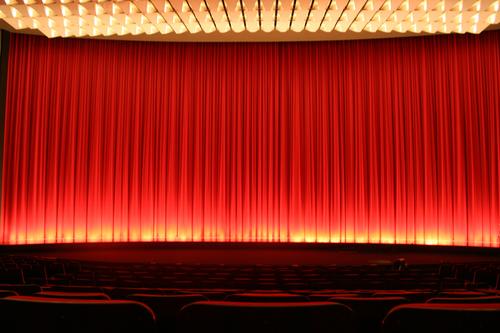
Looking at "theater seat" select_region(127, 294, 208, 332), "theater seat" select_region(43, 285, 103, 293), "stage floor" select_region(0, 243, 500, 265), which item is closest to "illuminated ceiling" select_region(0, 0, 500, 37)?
"stage floor" select_region(0, 243, 500, 265)

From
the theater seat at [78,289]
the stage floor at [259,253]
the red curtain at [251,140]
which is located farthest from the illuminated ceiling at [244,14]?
the theater seat at [78,289]

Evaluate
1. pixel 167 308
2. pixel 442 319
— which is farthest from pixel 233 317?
pixel 167 308

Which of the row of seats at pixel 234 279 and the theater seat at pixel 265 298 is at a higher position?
the theater seat at pixel 265 298

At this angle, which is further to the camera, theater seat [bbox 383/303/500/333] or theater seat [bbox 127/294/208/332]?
theater seat [bbox 127/294/208/332]

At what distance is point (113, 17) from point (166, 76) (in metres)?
3.30

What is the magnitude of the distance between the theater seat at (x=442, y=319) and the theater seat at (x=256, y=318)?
0.17 m

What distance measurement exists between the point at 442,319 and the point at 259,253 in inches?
328

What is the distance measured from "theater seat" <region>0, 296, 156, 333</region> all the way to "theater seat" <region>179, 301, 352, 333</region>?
0.54 ft

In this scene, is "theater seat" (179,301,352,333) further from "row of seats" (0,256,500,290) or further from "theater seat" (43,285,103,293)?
"row of seats" (0,256,500,290)

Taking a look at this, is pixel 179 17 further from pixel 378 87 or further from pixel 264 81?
pixel 378 87

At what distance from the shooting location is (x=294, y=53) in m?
10.5

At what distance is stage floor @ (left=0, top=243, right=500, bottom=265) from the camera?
8.66 meters

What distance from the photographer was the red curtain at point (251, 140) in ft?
31.1

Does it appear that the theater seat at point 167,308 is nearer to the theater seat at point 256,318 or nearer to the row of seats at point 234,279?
the theater seat at point 256,318
